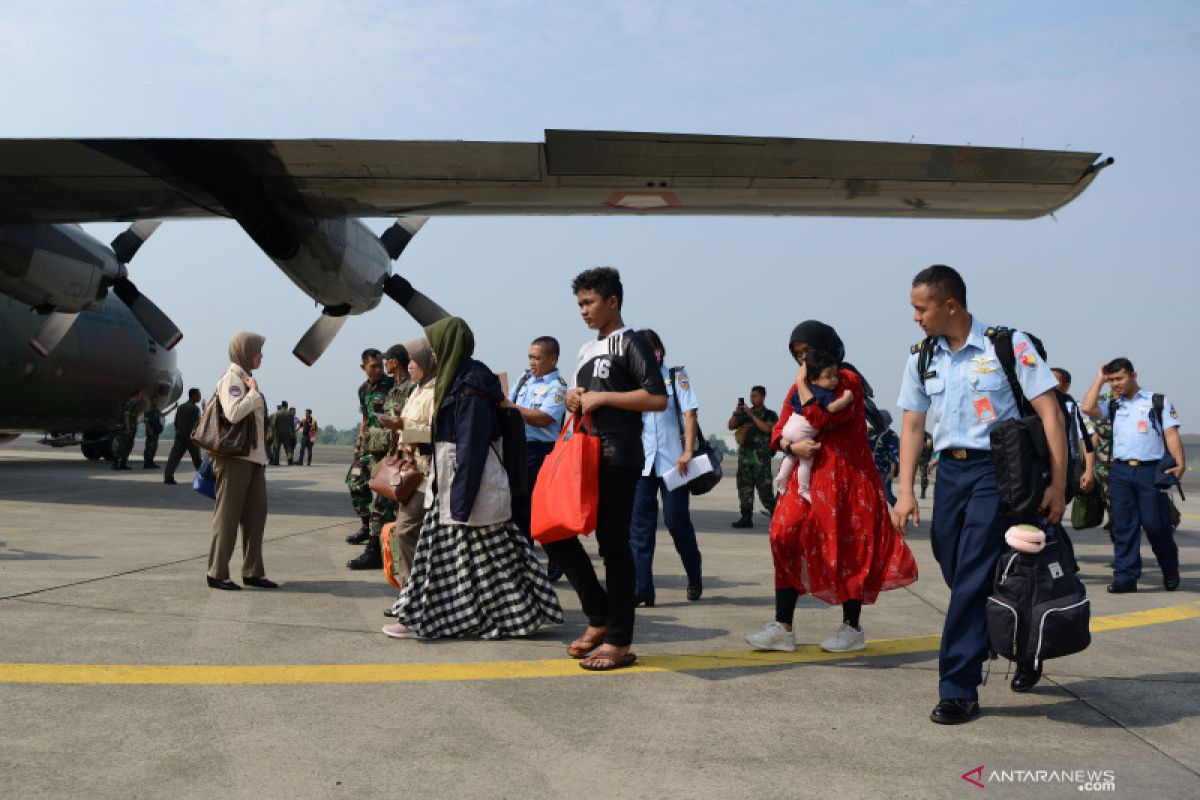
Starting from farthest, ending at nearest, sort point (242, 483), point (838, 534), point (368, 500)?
1. point (368, 500)
2. point (242, 483)
3. point (838, 534)

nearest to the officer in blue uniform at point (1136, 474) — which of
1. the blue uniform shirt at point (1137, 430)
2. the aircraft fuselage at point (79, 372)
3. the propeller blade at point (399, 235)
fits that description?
the blue uniform shirt at point (1137, 430)

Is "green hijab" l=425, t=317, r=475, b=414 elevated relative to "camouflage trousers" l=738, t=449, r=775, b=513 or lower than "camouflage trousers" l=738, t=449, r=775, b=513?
elevated

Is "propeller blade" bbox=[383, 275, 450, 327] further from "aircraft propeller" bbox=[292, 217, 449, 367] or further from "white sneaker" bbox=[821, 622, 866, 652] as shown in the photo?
"white sneaker" bbox=[821, 622, 866, 652]

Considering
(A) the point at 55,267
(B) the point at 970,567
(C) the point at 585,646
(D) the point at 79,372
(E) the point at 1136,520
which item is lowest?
(C) the point at 585,646

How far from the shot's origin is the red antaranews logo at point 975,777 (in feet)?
9.50

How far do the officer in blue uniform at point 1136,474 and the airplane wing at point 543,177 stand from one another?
11.7 feet

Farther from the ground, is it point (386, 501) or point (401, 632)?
point (386, 501)

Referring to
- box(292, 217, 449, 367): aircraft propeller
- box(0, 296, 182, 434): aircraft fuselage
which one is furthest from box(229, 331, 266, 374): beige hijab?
box(0, 296, 182, 434): aircraft fuselage

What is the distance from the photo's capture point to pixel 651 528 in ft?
20.5

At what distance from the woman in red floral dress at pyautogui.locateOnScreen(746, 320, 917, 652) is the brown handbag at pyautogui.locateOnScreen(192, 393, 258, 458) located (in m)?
3.85

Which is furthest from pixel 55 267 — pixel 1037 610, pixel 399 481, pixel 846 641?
pixel 1037 610

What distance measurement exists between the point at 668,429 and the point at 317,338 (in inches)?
336

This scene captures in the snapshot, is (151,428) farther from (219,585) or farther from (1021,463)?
(1021,463)

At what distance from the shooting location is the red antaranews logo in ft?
9.50
